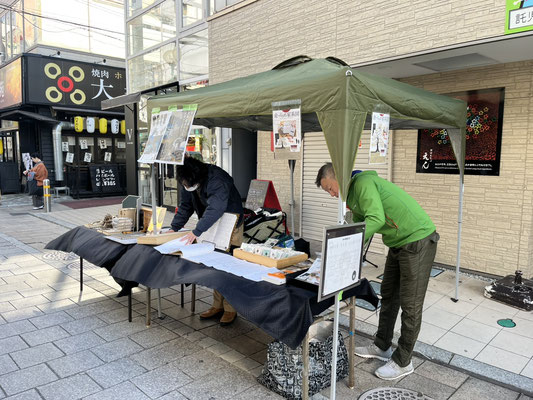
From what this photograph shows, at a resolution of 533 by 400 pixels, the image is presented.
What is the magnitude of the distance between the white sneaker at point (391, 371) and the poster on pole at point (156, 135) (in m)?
2.84

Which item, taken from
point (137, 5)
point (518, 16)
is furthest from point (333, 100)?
point (137, 5)

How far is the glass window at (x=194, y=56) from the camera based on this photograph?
9812 mm

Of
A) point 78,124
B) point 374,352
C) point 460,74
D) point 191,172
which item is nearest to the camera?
point 374,352

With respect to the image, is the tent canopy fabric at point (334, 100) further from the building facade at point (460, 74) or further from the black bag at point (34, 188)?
the black bag at point (34, 188)

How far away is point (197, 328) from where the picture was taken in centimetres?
422

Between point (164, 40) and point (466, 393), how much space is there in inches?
424

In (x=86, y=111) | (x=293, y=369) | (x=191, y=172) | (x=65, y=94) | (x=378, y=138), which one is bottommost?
(x=293, y=369)

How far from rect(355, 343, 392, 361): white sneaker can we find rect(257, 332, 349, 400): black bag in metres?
0.63

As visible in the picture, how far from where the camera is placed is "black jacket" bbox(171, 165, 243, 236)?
3.88 metres

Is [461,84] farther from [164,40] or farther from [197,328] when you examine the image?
[164,40]

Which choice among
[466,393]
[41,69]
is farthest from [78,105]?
[466,393]

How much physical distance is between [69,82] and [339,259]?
1640 centimetres

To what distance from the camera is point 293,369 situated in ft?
9.77

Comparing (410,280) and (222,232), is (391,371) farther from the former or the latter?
(222,232)
